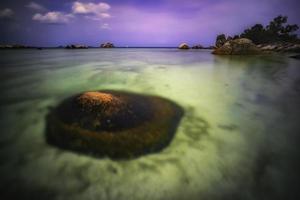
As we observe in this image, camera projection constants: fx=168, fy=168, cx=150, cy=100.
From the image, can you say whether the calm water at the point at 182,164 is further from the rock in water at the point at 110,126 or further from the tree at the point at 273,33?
the tree at the point at 273,33

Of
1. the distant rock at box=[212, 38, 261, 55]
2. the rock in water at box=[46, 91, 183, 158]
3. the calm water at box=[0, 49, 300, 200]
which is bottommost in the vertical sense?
the calm water at box=[0, 49, 300, 200]

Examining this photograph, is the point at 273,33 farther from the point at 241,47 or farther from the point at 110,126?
the point at 110,126

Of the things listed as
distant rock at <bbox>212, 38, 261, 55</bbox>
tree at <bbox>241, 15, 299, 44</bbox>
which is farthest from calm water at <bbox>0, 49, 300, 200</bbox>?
tree at <bbox>241, 15, 299, 44</bbox>

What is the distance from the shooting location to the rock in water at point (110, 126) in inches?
110

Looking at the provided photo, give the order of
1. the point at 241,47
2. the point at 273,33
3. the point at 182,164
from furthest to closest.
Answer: the point at 273,33, the point at 241,47, the point at 182,164

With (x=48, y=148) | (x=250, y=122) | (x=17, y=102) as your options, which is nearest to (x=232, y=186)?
(x=250, y=122)

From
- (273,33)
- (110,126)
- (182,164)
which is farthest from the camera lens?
(273,33)

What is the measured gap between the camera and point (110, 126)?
3176 millimetres

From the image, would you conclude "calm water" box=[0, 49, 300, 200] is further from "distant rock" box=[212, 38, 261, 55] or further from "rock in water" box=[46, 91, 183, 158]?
"distant rock" box=[212, 38, 261, 55]

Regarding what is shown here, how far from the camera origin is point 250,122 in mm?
3836

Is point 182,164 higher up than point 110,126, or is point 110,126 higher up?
point 110,126

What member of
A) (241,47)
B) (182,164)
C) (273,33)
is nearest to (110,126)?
(182,164)

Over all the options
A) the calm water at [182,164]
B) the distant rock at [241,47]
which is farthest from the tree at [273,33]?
the calm water at [182,164]

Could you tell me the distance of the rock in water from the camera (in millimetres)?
2793
